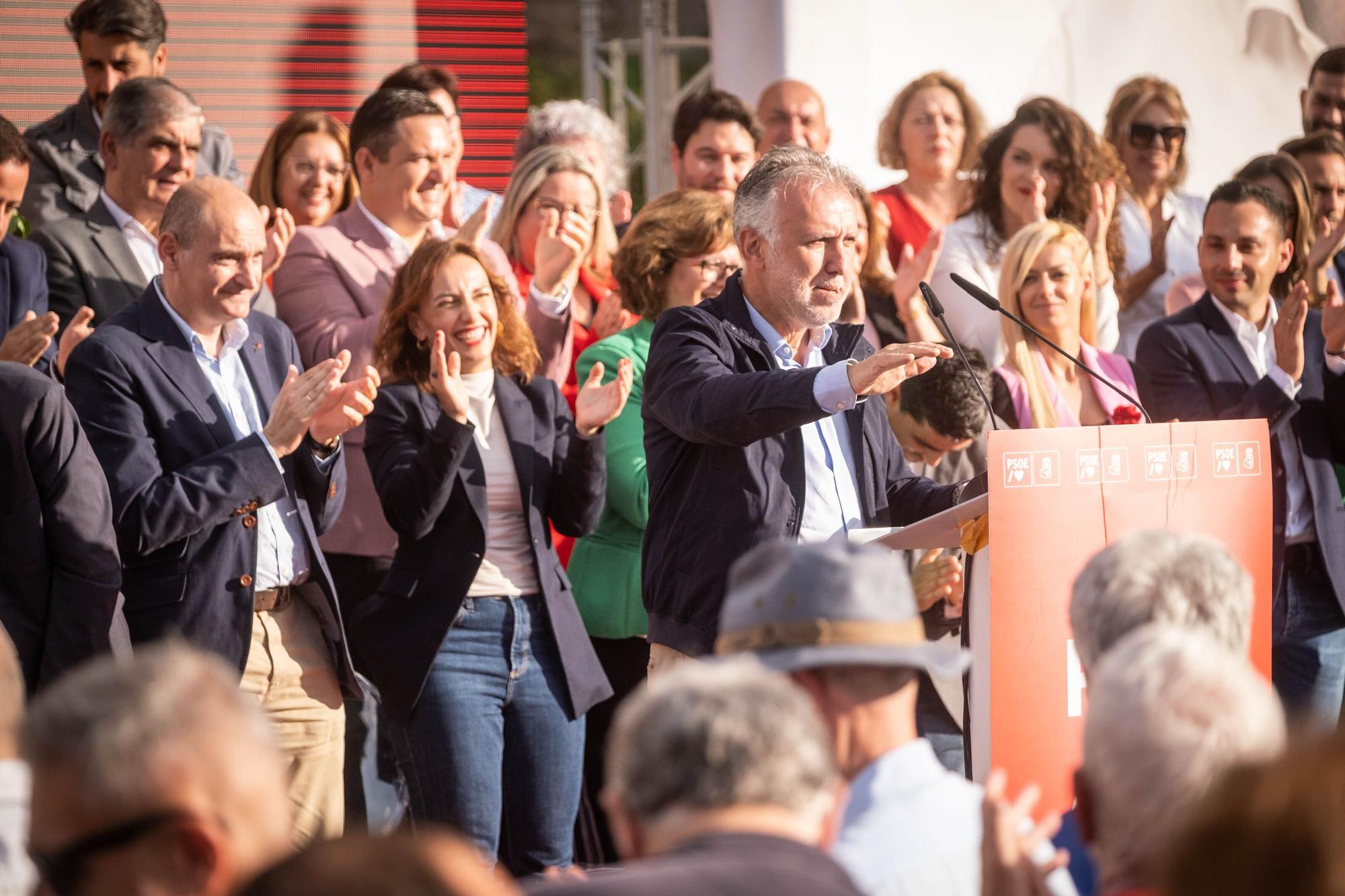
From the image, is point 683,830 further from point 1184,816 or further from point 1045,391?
point 1045,391

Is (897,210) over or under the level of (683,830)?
over

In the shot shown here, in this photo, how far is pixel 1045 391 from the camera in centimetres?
573

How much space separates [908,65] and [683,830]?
720 centimetres

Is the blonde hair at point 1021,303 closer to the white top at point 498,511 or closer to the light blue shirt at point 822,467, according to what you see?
the light blue shirt at point 822,467

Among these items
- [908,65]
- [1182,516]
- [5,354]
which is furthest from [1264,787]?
[908,65]

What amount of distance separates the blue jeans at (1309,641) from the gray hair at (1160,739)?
3952 millimetres

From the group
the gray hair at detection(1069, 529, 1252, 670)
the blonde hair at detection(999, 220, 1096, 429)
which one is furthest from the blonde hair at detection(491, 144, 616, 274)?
the gray hair at detection(1069, 529, 1252, 670)

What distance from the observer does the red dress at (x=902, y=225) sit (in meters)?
7.10

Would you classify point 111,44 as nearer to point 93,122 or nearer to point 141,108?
point 93,122

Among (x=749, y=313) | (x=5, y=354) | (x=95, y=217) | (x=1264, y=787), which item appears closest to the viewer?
(x=1264, y=787)

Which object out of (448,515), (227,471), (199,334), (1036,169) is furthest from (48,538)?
(1036,169)

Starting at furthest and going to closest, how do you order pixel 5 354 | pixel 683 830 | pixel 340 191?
1. pixel 340 191
2. pixel 5 354
3. pixel 683 830

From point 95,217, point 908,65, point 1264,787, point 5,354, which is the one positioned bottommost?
point 1264,787

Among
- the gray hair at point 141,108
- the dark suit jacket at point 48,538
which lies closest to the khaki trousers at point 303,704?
the dark suit jacket at point 48,538
